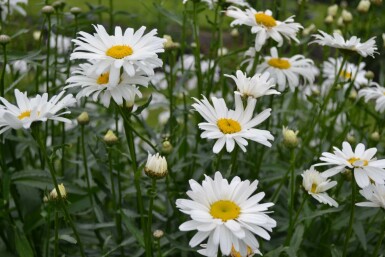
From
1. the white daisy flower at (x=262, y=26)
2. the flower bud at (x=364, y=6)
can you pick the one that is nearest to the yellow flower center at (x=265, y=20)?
the white daisy flower at (x=262, y=26)

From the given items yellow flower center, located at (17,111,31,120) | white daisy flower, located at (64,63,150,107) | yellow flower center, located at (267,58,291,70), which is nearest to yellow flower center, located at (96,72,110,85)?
white daisy flower, located at (64,63,150,107)

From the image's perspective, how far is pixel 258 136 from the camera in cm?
109

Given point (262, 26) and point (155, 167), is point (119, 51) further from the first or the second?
point (262, 26)

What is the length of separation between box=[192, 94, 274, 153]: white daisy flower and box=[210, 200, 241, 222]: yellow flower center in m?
0.12

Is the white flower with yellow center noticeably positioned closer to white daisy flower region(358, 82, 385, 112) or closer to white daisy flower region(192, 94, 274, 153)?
white daisy flower region(192, 94, 274, 153)

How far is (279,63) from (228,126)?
58cm

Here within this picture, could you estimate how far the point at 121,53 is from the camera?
1.12m

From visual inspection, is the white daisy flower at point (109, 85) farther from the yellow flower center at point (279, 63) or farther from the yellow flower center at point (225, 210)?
the yellow flower center at point (279, 63)

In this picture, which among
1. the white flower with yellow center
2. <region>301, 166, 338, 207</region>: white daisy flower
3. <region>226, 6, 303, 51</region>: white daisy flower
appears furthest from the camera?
<region>226, 6, 303, 51</region>: white daisy flower

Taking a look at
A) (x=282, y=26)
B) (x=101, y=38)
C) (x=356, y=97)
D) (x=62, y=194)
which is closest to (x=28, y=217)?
(x=62, y=194)

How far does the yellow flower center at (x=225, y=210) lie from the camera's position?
3.08ft

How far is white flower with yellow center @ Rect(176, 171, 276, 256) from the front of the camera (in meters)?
0.90

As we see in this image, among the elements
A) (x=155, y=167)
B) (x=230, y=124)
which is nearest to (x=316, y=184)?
(x=230, y=124)

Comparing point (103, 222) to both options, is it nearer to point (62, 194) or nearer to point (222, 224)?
point (62, 194)
